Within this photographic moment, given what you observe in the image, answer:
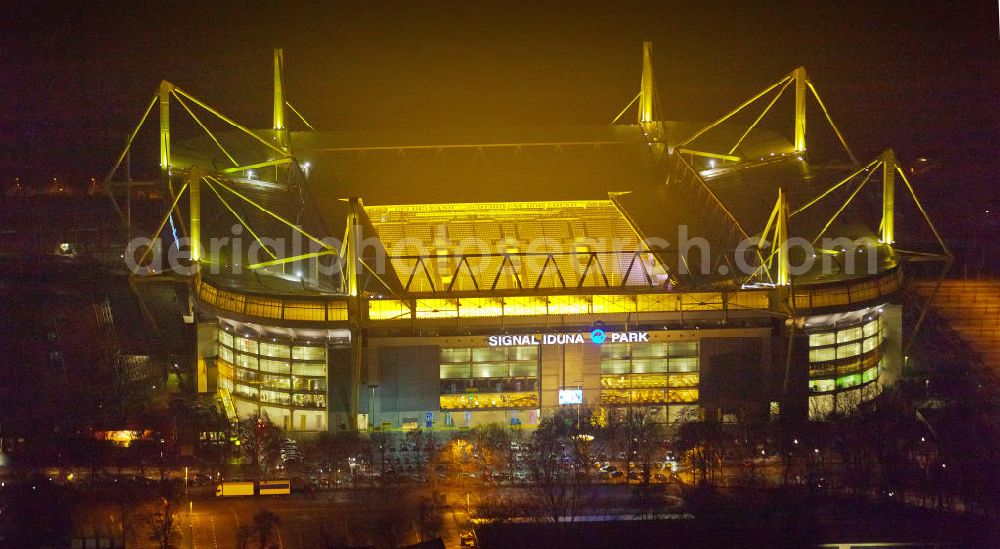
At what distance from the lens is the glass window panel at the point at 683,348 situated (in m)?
44.1

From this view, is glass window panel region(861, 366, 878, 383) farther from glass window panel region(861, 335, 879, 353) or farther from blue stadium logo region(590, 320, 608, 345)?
blue stadium logo region(590, 320, 608, 345)

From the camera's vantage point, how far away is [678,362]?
145 feet

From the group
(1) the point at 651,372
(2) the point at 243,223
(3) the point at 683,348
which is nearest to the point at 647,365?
(1) the point at 651,372

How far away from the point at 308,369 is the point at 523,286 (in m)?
7.86

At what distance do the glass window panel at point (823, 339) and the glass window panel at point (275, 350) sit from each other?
53.6 ft

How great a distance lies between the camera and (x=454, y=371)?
143ft

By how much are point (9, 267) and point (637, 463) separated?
2980 cm

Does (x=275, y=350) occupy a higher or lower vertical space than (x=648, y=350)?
higher

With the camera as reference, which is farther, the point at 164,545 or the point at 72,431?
the point at 72,431

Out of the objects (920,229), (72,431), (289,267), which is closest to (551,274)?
(289,267)

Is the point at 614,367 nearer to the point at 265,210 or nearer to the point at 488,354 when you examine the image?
the point at 488,354

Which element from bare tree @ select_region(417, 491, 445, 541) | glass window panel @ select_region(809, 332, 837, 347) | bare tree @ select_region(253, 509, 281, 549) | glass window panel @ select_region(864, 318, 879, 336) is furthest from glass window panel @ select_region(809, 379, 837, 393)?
bare tree @ select_region(253, 509, 281, 549)

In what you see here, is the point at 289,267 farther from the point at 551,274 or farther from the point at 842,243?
the point at 842,243

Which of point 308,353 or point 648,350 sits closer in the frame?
point 308,353
